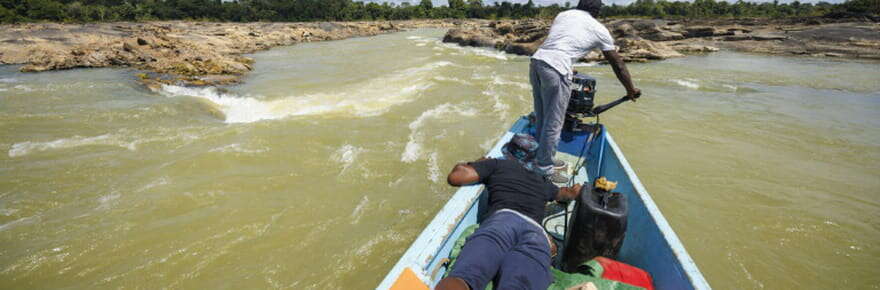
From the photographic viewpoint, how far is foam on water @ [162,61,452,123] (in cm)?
794

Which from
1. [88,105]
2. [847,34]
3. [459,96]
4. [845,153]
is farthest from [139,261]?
[847,34]

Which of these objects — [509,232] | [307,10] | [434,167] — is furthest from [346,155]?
[307,10]

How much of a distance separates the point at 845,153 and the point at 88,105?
16.0 meters

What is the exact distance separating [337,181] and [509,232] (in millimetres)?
A: 3226

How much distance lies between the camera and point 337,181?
4688 millimetres

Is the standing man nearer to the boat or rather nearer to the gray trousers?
the gray trousers

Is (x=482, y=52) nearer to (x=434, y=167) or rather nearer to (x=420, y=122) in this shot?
(x=420, y=122)

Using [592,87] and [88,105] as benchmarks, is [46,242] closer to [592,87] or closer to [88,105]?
[592,87]

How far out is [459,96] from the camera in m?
9.66

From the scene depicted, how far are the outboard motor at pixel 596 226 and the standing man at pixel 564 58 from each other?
45.2 inches

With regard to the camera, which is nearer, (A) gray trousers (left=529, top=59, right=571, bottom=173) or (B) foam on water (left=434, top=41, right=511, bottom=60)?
(A) gray trousers (left=529, top=59, right=571, bottom=173)

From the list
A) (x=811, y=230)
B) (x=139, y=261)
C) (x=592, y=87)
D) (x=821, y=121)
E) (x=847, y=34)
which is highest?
(x=847, y=34)

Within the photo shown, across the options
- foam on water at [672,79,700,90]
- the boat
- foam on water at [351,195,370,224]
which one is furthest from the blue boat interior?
foam on water at [672,79,700,90]

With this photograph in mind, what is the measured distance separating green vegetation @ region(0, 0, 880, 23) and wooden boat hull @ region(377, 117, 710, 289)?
170 ft
